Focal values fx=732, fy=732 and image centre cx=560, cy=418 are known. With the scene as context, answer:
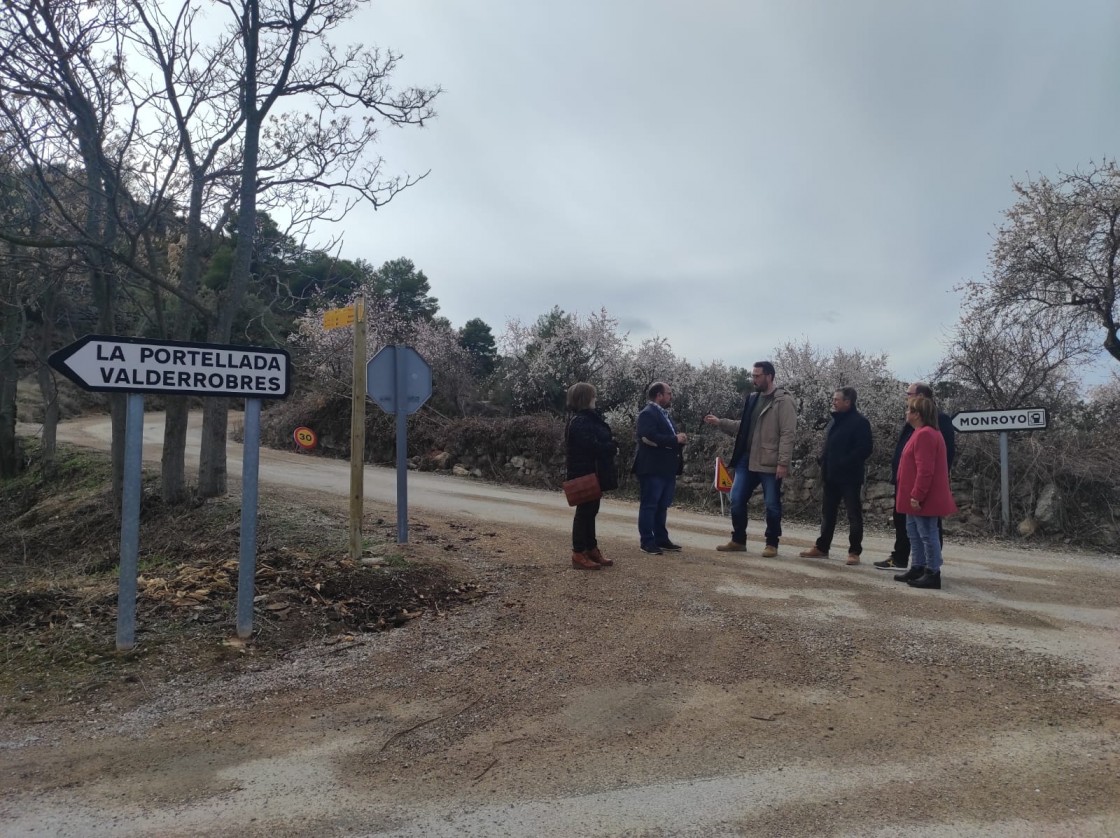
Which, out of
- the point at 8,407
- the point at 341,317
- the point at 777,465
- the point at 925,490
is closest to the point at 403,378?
the point at 341,317

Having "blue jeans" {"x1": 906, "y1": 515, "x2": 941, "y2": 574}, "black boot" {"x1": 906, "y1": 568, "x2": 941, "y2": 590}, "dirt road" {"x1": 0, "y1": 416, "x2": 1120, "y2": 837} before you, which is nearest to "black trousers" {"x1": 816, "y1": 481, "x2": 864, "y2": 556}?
"blue jeans" {"x1": 906, "y1": 515, "x2": 941, "y2": 574}

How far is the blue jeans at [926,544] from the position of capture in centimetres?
637

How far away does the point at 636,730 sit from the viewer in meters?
3.64

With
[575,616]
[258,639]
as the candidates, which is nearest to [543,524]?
[575,616]

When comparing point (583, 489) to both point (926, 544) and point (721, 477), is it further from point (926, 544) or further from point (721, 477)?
point (721, 477)

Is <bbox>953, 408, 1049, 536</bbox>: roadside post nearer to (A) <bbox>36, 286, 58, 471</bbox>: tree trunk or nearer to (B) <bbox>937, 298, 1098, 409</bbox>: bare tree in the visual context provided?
(B) <bbox>937, 298, 1098, 409</bbox>: bare tree

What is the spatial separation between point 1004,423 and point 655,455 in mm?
5616

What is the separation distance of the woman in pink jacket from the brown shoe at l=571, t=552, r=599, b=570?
2772 millimetres

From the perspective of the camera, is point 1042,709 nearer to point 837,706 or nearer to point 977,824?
point 837,706

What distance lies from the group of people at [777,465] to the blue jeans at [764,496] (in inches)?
0.4

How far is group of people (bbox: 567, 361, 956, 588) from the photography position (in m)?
6.38

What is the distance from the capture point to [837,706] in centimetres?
388

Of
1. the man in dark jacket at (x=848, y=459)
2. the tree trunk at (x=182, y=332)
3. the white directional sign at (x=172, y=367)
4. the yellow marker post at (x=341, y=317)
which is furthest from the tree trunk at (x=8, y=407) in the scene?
the man in dark jacket at (x=848, y=459)

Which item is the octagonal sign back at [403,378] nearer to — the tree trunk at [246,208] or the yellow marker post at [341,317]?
the yellow marker post at [341,317]
